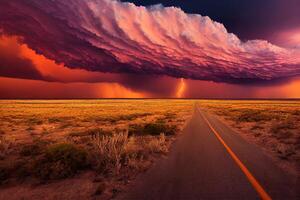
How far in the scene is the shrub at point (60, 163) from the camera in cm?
652

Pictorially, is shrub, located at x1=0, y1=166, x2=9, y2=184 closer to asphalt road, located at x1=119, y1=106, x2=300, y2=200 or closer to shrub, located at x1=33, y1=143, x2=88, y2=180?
shrub, located at x1=33, y1=143, x2=88, y2=180

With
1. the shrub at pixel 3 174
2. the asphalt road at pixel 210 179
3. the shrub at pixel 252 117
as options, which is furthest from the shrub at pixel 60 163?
the shrub at pixel 252 117

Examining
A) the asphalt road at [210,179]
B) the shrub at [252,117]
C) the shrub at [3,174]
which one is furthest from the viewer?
the shrub at [252,117]

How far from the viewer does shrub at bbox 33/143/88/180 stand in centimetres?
652

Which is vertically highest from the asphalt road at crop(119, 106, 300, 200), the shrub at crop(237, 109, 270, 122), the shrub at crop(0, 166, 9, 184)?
the asphalt road at crop(119, 106, 300, 200)

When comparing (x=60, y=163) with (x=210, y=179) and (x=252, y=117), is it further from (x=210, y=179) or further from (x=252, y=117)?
(x=252, y=117)

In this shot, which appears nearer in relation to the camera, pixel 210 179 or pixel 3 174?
pixel 210 179

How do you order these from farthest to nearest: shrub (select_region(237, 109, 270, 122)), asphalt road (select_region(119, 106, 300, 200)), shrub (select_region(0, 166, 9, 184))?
1. shrub (select_region(237, 109, 270, 122))
2. shrub (select_region(0, 166, 9, 184))
3. asphalt road (select_region(119, 106, 300, 200))

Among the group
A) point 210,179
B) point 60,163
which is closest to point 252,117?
point 210,179

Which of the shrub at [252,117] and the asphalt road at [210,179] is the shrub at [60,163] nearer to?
the asphalt road at [210,179]

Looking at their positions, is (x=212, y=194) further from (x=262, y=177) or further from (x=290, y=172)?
(x=290, y=172)

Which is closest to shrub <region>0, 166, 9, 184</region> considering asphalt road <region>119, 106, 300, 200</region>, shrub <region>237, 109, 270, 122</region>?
asphalt road <region>119, 106, 300, 200</region>

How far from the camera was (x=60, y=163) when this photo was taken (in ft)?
22.9

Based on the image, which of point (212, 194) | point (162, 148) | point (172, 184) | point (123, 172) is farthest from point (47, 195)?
point (162, 148)
